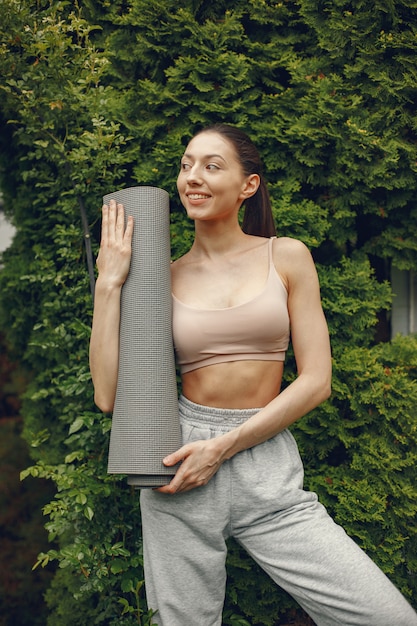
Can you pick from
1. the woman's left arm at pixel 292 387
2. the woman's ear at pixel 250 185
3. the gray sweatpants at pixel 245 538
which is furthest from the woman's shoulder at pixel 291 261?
the gray sweatpants at pixel 245 538

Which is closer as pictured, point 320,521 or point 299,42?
point 320,521

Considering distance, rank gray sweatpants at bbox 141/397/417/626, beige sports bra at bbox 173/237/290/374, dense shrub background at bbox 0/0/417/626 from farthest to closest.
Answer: dense shrub background at bbox 0/0/417/626, beige sports bra at bbox 173/237/290/374, gray sweatpants at bbox 141/397/417/626

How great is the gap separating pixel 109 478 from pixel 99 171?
4.29ft

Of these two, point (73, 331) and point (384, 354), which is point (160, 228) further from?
point (384, 354)

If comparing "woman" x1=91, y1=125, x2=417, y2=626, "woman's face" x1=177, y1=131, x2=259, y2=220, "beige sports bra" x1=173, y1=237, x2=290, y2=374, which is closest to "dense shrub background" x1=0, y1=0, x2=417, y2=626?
"woman" x1=91, y1=125, x2=417, y2=626

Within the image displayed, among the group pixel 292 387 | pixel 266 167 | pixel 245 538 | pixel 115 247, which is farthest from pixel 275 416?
pixel 266 167

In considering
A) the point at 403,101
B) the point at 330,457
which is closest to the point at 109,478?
the point at 330,457

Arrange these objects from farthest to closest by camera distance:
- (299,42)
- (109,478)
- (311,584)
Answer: (299,42), (109,478), (311,584)

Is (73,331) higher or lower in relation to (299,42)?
lower

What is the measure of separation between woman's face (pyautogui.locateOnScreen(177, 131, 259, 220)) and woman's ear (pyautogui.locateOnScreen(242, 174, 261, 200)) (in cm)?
6

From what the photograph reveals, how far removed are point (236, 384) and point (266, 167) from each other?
4.27ft

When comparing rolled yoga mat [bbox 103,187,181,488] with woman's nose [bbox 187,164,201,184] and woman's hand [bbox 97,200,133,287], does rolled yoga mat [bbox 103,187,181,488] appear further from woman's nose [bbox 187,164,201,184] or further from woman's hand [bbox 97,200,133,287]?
woman's nose [bbox 187,164,201,184]

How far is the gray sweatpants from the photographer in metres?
1.98

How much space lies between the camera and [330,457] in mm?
3164
